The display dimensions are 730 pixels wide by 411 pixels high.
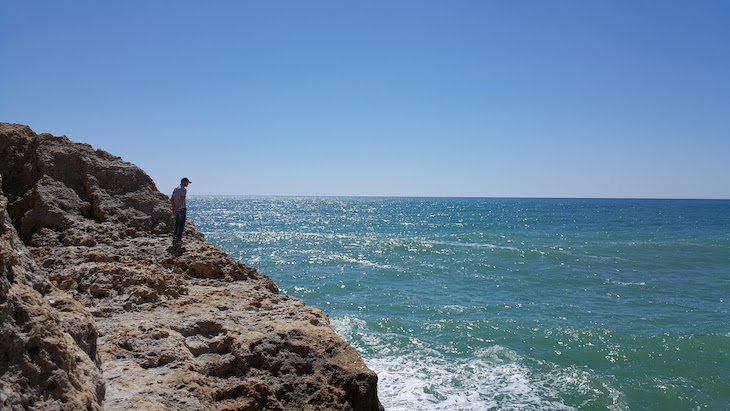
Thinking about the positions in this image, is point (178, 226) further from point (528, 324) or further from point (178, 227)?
point (528, 324)

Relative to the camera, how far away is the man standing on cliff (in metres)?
7.73

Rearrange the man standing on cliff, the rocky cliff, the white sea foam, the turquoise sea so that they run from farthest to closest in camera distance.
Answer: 1. the turquoise sea
2. the white sea foam
3. the man standing on cliff
4. the rocky cliff

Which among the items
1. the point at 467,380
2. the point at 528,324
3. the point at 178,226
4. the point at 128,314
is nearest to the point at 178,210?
the point at 178,226

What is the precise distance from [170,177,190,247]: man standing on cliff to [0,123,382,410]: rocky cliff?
15cm

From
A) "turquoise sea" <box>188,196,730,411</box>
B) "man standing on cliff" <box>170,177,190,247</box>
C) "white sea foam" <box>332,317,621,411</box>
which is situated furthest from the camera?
"turquoise sea" <box>188,196,730,411</box>

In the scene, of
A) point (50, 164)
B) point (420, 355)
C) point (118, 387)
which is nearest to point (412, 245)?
point (420, 355)

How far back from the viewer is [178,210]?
8.05m

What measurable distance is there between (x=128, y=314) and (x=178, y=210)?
114 inches

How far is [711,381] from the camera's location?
1122 centimetres

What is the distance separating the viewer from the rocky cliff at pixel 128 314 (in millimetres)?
3152

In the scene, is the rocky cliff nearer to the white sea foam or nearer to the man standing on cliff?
the man standing on cliff

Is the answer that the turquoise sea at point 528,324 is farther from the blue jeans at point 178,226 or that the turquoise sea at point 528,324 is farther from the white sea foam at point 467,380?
the blue jeans at point 178,226

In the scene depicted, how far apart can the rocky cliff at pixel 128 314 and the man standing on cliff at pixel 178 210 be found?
0.15 meters

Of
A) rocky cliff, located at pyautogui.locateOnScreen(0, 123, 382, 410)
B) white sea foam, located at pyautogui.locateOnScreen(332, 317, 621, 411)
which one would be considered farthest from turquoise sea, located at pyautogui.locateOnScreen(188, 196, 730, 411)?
rocky cliff, located at pyautogui.locateOnScreen(0, 123, 382, 410)
